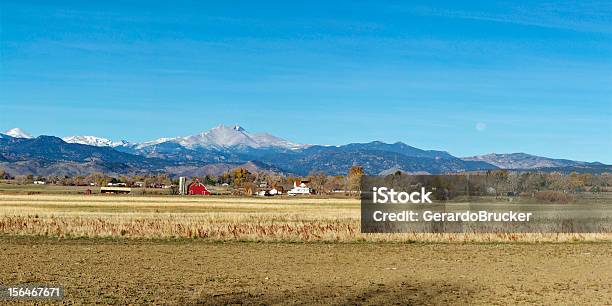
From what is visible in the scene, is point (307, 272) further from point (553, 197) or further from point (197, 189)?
point (197, 189)

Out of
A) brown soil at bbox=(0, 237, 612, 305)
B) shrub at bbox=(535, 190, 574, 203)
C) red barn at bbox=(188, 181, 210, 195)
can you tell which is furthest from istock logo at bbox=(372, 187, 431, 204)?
red barn at bbox=(188, 181, 210, 195)

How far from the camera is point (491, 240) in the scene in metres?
35.5

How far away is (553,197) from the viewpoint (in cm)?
4662

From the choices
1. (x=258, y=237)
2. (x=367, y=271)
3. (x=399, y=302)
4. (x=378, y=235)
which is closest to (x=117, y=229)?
(x=258, y=237)

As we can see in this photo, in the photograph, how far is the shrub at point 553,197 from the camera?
151 feet

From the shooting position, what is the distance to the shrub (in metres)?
46.1

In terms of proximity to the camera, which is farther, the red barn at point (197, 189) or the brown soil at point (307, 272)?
the red barn at point (197, 189)
